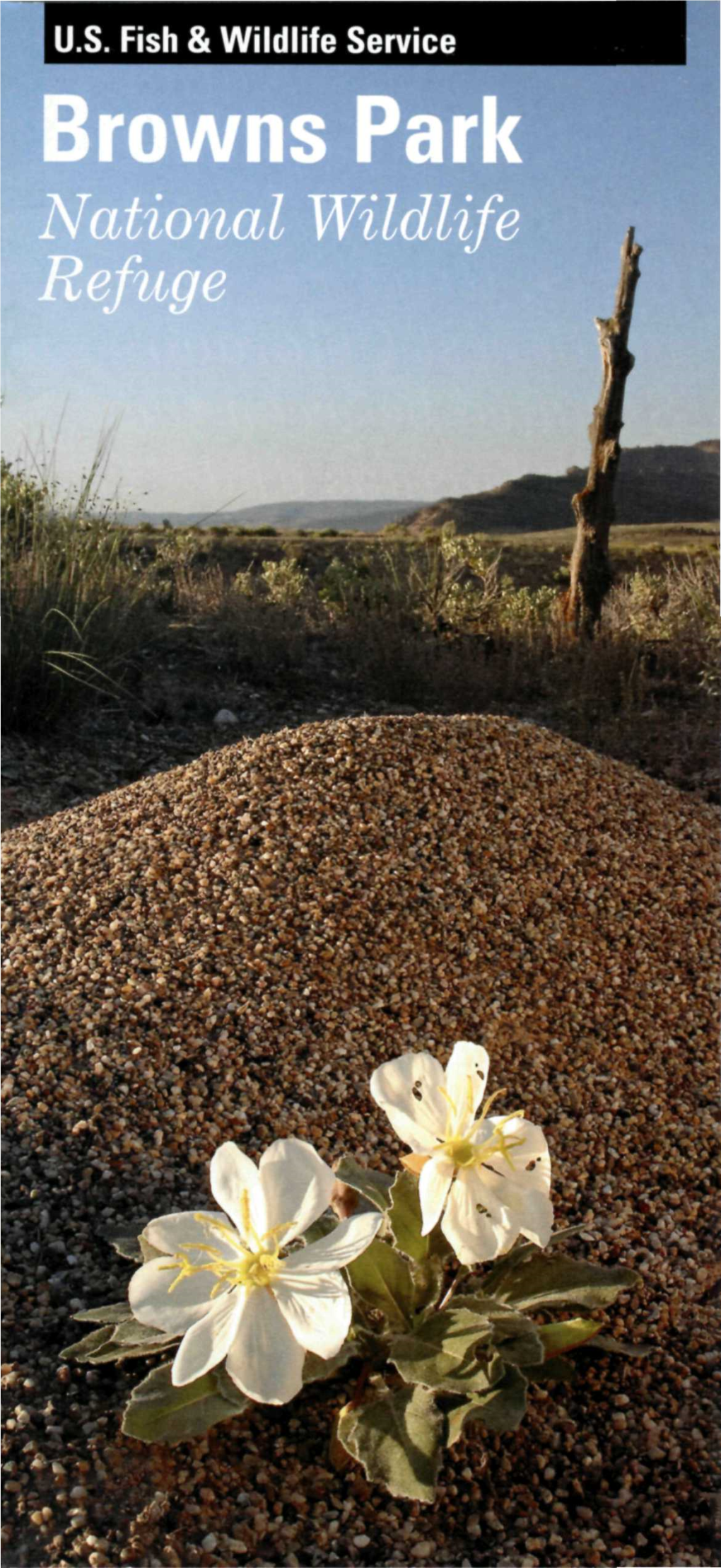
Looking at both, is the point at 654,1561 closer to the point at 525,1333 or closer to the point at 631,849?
the point at 525,1333

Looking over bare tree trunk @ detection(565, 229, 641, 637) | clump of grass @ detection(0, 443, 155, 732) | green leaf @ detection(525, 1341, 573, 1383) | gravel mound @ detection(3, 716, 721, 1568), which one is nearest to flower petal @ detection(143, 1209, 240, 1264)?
gravel mound @ detection(3, 716, 721, 1568)

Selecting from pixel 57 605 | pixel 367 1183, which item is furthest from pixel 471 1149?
pixel 57 605

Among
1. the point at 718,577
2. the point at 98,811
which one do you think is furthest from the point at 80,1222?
the point at 718,577

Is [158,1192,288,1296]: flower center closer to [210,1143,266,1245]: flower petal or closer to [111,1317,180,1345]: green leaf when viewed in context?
[210,1143,266,1245]: flower petal

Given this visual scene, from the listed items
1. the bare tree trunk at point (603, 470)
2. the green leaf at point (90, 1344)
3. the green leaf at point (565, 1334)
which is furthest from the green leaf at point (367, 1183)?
the bare tree trunk at point (603, 470)

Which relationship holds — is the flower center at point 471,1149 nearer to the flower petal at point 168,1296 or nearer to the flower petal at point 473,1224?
the flower petal at point 473,1224

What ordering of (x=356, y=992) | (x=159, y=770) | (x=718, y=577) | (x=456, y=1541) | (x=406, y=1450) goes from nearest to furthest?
(x=406, y=1450), (x=456, y=1541), (x=356, y=992), (x=159, y=770), (x=718, y=577)
